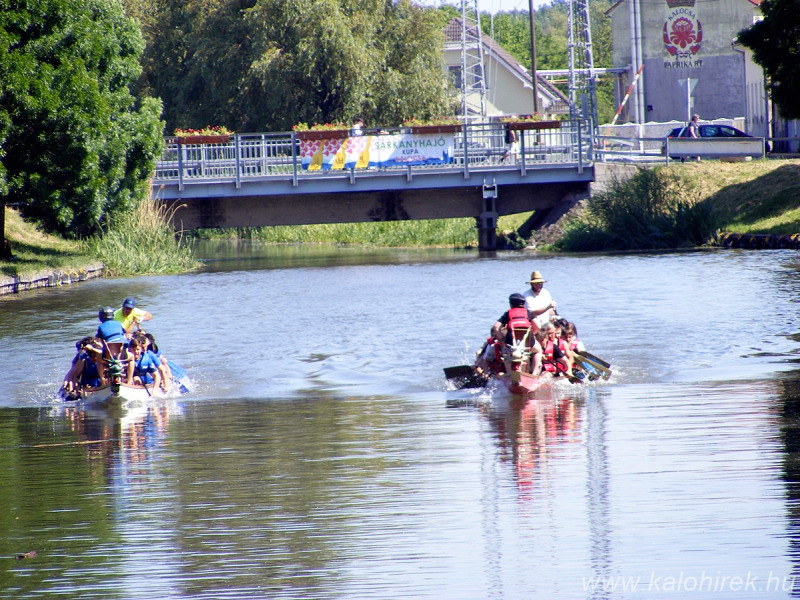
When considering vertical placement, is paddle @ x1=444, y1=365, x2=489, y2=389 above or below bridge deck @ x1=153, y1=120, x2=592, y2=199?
below

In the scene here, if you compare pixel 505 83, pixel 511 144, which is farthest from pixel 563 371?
pixel 505 83

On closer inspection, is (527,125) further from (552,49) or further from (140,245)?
(552,49)

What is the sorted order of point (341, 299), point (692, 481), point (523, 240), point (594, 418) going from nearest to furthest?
1. point (692, 481)
2. point (594, 418)
3. point (341, 299)
4. point (523, 240)

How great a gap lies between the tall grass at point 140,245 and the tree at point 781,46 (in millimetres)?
20541

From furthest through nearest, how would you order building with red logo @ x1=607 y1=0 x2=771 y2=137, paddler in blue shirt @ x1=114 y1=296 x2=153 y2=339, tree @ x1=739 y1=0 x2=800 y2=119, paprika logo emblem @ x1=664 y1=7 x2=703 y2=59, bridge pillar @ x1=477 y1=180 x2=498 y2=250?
paprika logo emblem @ x1=664 y1=7 x2=703 y2=59, building with red logo @ x1=607 y1=0 x2=771 y2=137, bridge pillar @ x1=477 y1=180 x2=498 y2=250, tree @ x1=739 y1=0 x2=800 y2=119, paddler in blue shirt @ x1=114 y1=296 x2=153 y2=339

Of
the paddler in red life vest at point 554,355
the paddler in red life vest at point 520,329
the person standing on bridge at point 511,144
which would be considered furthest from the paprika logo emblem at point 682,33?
the paddler in red life vest at point 520,329

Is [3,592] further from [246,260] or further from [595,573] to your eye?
[246,260]

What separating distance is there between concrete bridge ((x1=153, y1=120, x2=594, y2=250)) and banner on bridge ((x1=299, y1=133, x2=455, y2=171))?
36 mm

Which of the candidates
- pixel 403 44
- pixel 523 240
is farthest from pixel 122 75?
pixel 403 44

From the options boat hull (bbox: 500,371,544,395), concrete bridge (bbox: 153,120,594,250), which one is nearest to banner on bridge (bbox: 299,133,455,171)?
concrete bridge (bbox: 153,120,594,250)

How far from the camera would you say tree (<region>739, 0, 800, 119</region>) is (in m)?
34.3

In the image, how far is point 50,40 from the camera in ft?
99.5

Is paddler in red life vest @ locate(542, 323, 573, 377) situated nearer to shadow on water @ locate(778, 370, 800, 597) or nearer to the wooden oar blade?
the wooden oar blade

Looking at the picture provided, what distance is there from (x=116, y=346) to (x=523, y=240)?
1284 inches
